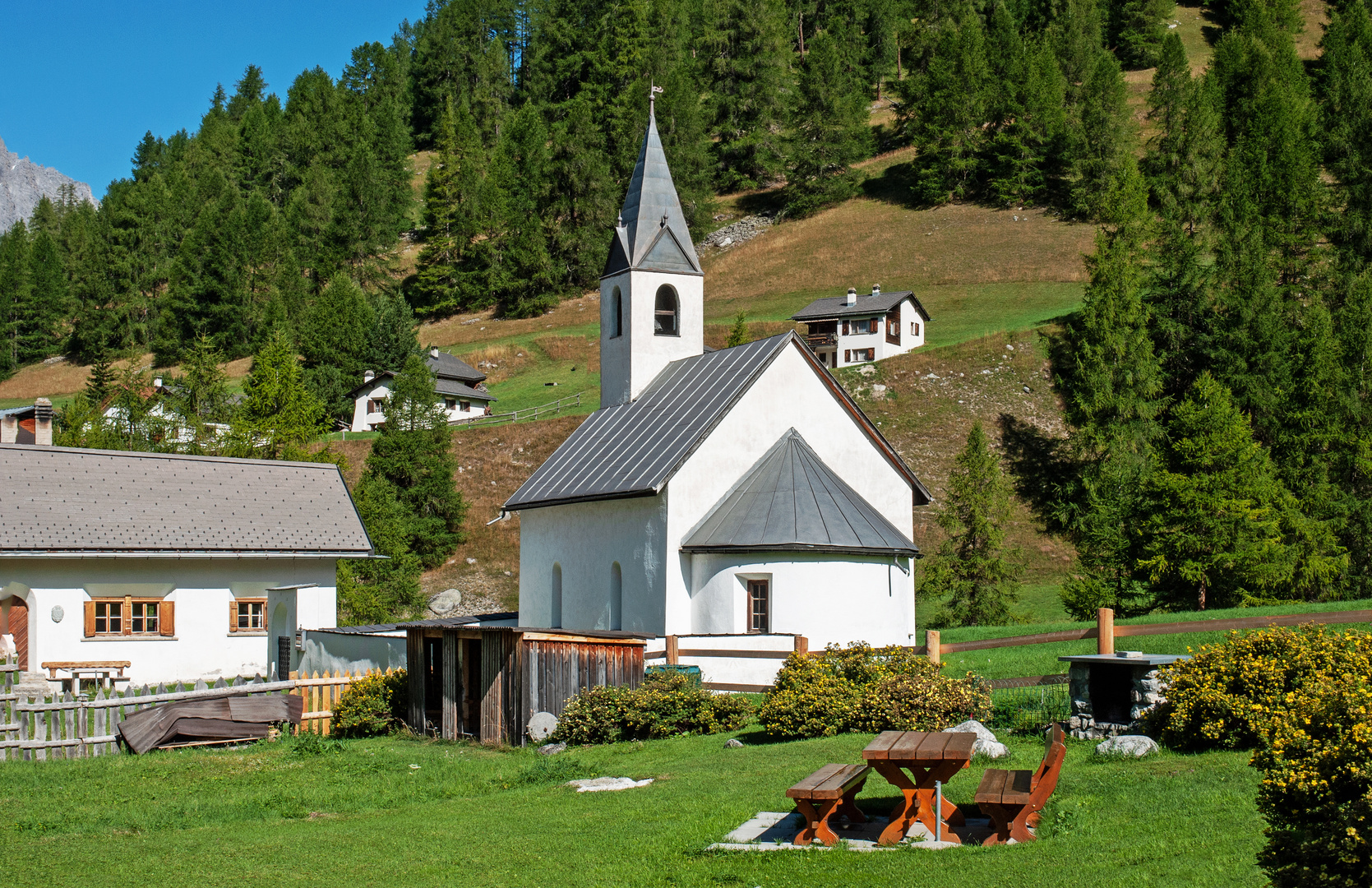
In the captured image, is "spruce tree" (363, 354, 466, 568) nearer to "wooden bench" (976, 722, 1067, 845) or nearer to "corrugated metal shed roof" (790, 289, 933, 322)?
"corrugated metal shed roof" (790, 289, 933, 322)

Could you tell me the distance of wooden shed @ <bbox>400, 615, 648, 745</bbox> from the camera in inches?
802

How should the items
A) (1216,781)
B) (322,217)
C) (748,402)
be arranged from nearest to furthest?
(1216,781) → (748,402) → (322,217)

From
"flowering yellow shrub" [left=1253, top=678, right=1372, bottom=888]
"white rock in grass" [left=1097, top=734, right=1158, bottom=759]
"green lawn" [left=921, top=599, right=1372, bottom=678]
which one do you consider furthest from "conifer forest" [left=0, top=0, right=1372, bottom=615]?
"flowering yellow shrub" [left=1253, top=678, right=1372, bottom=888]

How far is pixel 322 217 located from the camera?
10694cm

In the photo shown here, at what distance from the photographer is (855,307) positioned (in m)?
74.6

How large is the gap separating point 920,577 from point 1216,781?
3927 centimetres

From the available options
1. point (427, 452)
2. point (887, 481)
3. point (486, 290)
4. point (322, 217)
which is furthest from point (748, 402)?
point (322, 217)

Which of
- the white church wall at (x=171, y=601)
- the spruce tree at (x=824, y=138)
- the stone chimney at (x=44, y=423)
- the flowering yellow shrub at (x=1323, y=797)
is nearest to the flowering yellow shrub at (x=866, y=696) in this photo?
the flowering yellow shrub at (x=1323, y=797)

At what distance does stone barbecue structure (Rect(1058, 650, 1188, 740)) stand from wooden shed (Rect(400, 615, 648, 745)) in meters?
8.48

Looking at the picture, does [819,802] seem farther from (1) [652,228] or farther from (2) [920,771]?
(1) [652,228]

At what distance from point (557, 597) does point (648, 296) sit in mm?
8581

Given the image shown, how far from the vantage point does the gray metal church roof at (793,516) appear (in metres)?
25.0

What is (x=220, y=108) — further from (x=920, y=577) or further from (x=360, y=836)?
(x=360, y=836)

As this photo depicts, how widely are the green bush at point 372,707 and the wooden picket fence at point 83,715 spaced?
0.46 m
